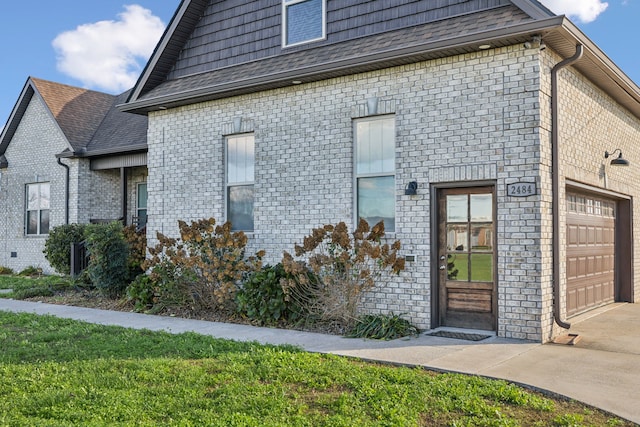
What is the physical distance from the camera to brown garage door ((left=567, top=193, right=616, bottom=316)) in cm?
995

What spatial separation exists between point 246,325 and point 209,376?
3.52 metres

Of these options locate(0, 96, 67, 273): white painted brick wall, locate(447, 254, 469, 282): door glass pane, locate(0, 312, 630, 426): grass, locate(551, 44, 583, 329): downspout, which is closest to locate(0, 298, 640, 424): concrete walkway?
locate(0, 312, 630, 426): grass

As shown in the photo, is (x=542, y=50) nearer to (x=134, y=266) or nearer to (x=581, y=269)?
(x=581, y=269)

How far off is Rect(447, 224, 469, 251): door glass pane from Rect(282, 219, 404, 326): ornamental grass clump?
765mm

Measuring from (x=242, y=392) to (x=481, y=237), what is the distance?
4.56 m

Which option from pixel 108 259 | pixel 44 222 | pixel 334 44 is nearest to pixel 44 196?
pixel 44 222

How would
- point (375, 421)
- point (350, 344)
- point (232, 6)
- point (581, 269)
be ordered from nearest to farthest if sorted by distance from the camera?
1. point (375, 421)
2. point (350, 344)
3. point (581, 269)
4. point (232, 6)

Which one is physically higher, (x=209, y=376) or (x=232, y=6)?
(x=232, y=6)

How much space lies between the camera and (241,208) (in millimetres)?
11289

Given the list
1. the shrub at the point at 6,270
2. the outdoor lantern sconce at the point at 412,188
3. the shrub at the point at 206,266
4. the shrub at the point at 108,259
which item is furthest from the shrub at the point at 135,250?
the shrub at the point at 6,270

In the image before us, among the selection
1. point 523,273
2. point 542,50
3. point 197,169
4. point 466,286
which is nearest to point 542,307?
point 523,273

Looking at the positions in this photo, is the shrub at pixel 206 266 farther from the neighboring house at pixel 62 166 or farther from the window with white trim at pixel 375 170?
the neighboring house at pixel 62 166

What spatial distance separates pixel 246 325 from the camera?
9430 mm

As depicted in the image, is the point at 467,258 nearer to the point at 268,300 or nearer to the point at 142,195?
the point at 268,300
